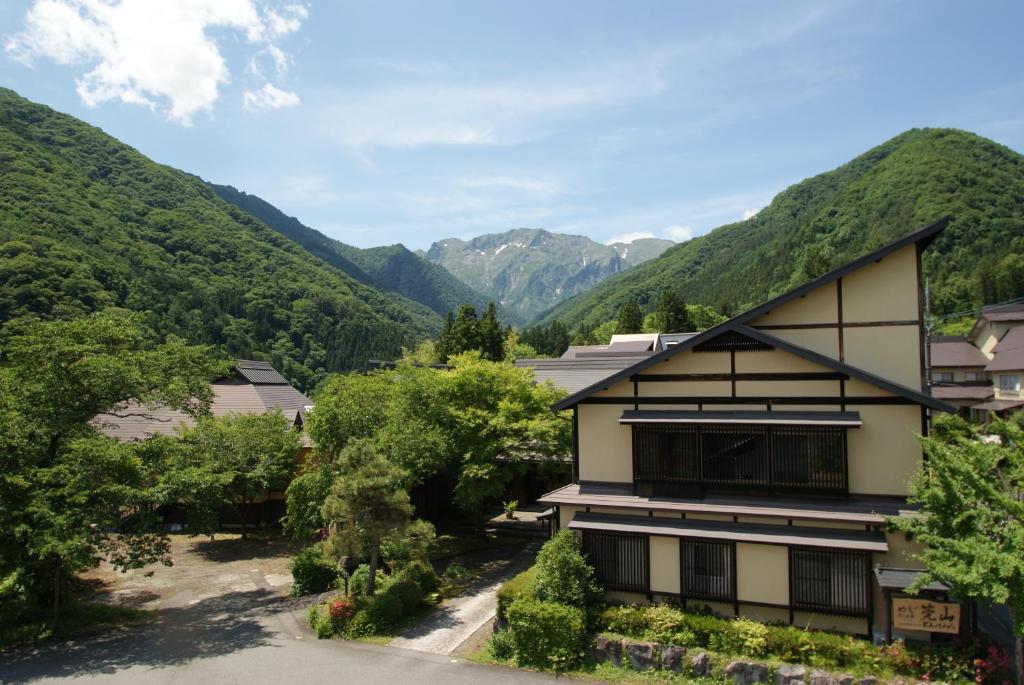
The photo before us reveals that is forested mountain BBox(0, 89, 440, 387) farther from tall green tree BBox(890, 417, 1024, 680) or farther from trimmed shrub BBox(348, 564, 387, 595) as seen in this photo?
tall green tree BBox(890, 417, 1024, 680)

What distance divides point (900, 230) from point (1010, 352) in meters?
56.2

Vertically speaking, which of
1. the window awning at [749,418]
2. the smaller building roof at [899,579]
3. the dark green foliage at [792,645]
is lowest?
the dark green foliage at [792,645]

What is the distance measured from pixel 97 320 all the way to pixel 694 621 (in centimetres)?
1623

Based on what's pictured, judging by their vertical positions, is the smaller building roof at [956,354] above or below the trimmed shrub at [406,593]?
above

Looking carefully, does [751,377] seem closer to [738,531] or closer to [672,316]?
[738,531]

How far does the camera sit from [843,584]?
1126 centimetres

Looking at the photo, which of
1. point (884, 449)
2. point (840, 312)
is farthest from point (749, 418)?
point (840, 312)

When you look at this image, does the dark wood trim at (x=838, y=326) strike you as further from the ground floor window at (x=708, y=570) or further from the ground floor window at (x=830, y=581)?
the ground floor window at (x=708, y=570)

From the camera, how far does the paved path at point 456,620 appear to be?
12805 mm

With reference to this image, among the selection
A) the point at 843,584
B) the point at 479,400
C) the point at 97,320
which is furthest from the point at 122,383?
the point at 843,584

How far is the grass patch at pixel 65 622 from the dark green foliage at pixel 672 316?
61.7 m

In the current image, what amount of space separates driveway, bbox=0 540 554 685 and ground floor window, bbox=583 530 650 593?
8.93ft

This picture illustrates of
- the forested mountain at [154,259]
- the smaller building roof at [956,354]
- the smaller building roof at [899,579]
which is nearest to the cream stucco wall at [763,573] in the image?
the smaller building roof at [899,579]

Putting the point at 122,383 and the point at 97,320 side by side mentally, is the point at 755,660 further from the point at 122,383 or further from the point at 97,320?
the point at 97,320
